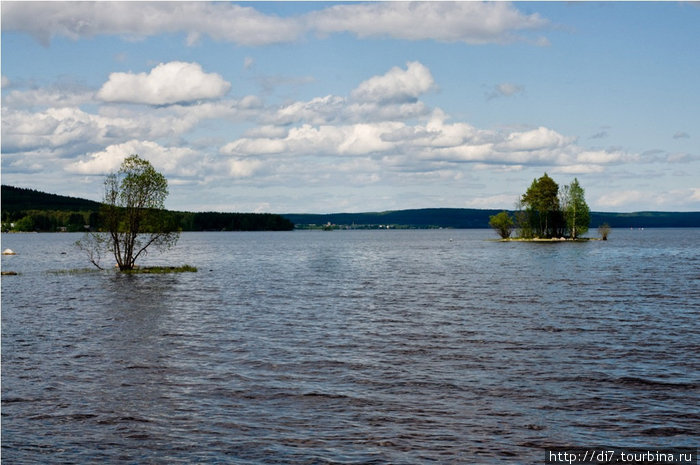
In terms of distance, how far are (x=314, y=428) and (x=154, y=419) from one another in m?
5.26

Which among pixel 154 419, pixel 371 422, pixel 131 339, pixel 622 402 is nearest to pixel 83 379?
pixel 154 419

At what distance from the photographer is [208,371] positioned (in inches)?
1120

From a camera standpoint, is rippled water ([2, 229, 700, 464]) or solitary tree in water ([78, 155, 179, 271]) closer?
rippled water ([2, 229, 700, 464])

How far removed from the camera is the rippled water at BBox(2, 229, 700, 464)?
19048mm

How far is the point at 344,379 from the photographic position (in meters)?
26.8

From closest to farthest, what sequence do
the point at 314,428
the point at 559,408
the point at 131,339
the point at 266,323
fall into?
the point at 314,428, the point at 559,408, the point at 131,339, the point at 266,323

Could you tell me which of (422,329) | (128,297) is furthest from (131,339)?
(128,297)

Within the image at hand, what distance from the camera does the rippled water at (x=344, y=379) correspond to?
1905 cm

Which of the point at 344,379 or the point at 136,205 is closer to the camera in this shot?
the point at 344,379

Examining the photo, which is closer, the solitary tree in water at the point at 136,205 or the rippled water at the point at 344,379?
the rippled water at the point at 344,379

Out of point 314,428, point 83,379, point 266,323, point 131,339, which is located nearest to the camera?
point 314,428

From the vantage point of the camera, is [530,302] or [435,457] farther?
[530,302]

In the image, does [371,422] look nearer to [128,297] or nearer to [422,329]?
[422,329]

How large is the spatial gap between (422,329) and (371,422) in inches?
770
